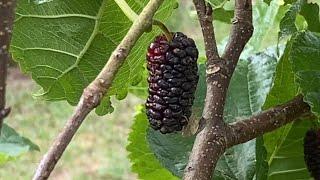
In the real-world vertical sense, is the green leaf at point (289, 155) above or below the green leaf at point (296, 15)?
below

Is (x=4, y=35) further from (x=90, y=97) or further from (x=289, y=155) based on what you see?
(x=289, y=155)

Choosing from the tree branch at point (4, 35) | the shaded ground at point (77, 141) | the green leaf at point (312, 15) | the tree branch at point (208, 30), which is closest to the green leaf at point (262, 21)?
the green leaf at point (312, 15)

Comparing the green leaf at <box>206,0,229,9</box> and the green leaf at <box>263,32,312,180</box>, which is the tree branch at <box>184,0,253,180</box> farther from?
the green leaf at <box>206,0,229,9</box>

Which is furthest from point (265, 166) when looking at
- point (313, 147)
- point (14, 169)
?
point (14, 169)

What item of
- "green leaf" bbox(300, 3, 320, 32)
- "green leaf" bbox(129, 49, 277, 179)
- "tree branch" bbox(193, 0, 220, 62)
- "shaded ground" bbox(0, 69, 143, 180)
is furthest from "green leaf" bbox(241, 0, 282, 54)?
"shaded ground" bbox(0, 69, 143, 180)

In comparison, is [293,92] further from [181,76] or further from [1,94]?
[1,94]

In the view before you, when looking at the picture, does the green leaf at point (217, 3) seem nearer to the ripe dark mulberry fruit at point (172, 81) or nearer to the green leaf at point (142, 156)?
the green leaf at point (142, 156)
